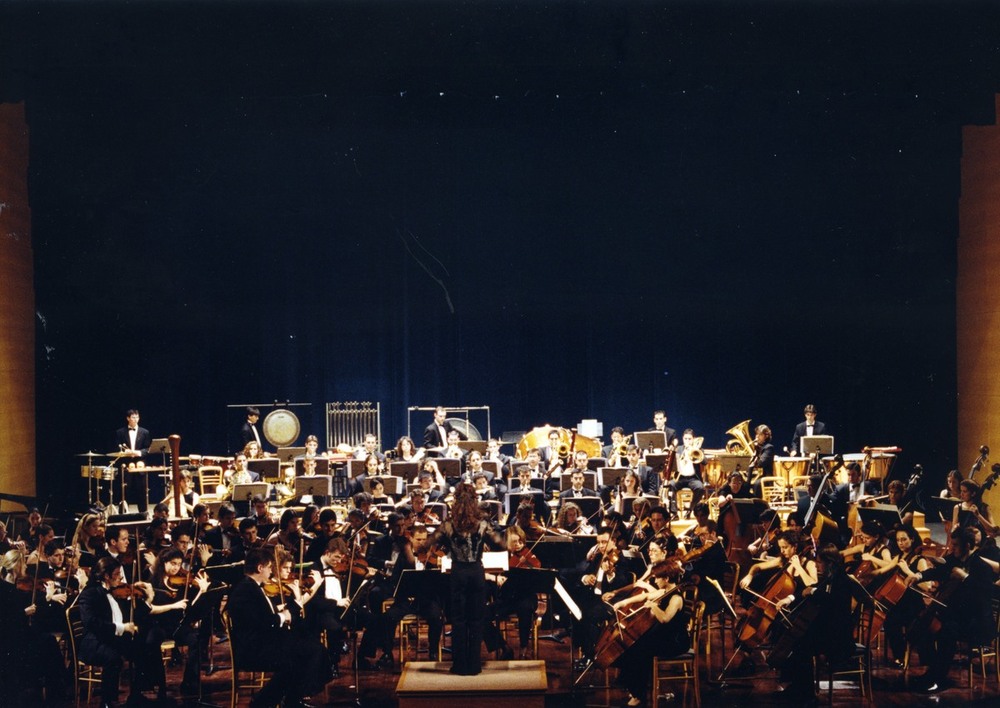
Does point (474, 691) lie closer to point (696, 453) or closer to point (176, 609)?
point (176, 609)

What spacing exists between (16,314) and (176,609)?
539 centimetres

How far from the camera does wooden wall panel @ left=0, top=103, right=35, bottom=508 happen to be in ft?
37.0

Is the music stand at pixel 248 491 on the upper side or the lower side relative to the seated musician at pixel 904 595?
upper

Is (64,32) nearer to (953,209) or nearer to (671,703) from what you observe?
(671,703)

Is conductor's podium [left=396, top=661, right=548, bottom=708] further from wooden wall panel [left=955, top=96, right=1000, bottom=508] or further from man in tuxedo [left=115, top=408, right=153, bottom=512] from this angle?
wooden wall panel [left=955, top=96, right=1000, bottom=508]

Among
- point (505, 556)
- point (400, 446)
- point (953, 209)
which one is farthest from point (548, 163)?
point (505, 556)

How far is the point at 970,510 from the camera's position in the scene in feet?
29.3

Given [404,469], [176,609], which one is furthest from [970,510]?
[176,609]

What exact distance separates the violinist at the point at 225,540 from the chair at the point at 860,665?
4.70m

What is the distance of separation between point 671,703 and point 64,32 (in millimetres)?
7823

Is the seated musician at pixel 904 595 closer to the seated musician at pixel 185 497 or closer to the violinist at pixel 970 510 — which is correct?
the violinist at pixel 970 510

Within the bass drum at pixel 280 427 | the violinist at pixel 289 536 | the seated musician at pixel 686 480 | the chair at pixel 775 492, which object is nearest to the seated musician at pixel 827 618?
the violinist at pixel 289 536

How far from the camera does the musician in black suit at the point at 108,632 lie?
7480 mm

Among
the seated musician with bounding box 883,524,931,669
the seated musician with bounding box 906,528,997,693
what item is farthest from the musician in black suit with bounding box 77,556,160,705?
the seated musician with bounding box 906,528,997,693
